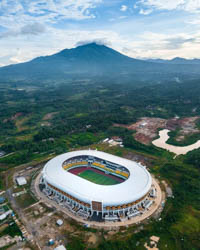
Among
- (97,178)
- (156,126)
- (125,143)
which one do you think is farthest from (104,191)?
(156,126)

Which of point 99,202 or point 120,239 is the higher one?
point 99,202

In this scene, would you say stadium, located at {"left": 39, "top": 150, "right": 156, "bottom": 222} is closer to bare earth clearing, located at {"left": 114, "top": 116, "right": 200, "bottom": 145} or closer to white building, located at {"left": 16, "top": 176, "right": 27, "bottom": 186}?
white building, located at {"left": 16, "top": 176, "right": 27, "bottom": 186}

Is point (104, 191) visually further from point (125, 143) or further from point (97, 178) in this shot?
point (125, 143)

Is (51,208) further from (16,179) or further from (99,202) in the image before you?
(16,179)

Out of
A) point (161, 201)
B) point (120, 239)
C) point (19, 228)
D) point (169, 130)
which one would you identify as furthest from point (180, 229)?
point (169, 130)

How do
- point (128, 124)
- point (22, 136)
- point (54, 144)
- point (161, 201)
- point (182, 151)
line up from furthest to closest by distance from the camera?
1. point (128, 124)
2. point (22, 136)
3. point (54, 144)
4. point (182, 151)
5. point (161, 201)

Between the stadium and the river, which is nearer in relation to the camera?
the stadium

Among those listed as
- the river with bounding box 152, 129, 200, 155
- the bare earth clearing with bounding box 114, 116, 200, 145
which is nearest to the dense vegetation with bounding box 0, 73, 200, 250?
the river with bounding box 152, 129, 200, 155

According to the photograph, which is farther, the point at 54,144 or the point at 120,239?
the point at 54,144
